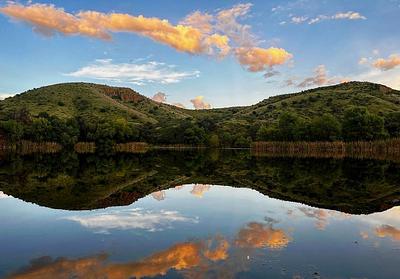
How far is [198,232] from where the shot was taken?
17156mm

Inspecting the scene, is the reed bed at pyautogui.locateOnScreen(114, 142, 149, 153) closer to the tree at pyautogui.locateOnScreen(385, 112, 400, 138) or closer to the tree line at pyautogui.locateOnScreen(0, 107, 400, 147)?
the tree line at pyautogui.locateOnScreen(0, 107, 400, 147)

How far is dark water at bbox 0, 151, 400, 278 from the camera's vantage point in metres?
12.1

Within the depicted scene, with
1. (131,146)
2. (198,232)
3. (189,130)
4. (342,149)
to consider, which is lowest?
(198,232)

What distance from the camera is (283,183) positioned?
3688cm

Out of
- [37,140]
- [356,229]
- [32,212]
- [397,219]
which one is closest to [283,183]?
[397,219]

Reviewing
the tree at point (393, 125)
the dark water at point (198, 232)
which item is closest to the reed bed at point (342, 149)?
the tree at point (393, 125)

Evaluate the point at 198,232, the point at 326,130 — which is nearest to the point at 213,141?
the point at 326,130

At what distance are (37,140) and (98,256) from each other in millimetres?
145166

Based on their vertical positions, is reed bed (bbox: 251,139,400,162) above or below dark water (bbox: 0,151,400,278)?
above

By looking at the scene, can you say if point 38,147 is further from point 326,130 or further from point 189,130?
point 326,130

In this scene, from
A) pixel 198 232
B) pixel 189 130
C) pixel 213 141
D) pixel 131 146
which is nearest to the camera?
pixel 198 232

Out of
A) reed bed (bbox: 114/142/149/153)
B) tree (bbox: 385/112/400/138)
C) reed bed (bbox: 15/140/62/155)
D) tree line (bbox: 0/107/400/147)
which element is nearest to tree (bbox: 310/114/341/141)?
tree line (bbox: 0/107/400/147)

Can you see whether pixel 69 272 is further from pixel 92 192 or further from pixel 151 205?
pixel 92 192

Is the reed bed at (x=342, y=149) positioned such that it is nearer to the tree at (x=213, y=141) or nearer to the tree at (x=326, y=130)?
the tree at (x=326, y=130)
